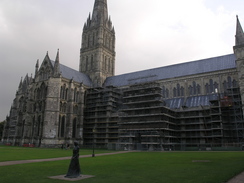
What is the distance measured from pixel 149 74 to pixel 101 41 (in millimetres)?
20166

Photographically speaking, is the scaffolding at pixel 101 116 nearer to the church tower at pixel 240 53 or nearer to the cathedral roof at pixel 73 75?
the cathedral roof at pixel 73 75

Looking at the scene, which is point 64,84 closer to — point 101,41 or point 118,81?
point 118,81

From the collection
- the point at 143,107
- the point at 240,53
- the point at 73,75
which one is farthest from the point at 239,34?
the point at 73,75

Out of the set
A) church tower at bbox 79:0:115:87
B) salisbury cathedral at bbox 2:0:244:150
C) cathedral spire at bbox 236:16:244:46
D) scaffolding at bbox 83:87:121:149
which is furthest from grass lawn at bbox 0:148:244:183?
church tower at bbox 79:0:115:87

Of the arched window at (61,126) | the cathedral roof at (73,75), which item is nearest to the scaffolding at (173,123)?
the arched window at (61,126)

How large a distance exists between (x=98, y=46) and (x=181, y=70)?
27.4 metres

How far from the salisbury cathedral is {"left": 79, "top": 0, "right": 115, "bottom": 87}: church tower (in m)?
1.13

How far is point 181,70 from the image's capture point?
56.1 m

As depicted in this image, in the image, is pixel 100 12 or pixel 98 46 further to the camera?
pixel 100 12

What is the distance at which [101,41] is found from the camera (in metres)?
70.2

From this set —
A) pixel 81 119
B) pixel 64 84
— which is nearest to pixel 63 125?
pixel 81 119

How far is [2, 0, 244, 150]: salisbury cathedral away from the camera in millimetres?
44375

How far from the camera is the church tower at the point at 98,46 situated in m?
69.1

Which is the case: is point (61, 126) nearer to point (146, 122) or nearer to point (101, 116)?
point (101, 116)
